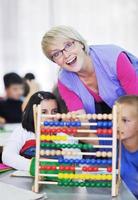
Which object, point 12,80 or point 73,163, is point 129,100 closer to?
point 73,163

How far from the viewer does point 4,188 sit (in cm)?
123

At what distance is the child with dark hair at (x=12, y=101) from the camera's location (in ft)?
11.7

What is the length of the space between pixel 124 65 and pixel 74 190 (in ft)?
2.27

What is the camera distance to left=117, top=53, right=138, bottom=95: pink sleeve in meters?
1.74

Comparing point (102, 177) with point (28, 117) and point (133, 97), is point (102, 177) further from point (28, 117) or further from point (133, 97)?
point (28, 117)

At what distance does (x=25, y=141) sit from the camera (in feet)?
5.65

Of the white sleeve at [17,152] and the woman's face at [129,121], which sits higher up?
the woman's face at [129,121]

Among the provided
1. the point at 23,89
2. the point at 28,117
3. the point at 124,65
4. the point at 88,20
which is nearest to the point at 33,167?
the point at 28,117

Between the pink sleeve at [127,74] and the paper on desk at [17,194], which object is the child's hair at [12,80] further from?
the paper on desk at [17,194]

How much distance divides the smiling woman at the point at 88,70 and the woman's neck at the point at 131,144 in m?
0.23

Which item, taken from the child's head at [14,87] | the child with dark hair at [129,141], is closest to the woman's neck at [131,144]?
the child with dark hair at [129,141]

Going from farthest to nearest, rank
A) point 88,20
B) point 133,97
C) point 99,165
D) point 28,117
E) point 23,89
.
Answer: point 88,20 → point 23,89 → point 28,117 → point 133,97 → point 99,165

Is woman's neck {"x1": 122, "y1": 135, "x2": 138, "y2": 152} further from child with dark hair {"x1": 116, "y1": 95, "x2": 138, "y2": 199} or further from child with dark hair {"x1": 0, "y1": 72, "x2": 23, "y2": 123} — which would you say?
child with dark hair {"x1": 0, "y1": 72, "x2": 23, "y2": 123}

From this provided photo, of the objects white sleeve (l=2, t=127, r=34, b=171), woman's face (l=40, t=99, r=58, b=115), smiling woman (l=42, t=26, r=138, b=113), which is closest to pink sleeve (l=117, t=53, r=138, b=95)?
smiling woman (l=42, t=26, r=138, b=113)
